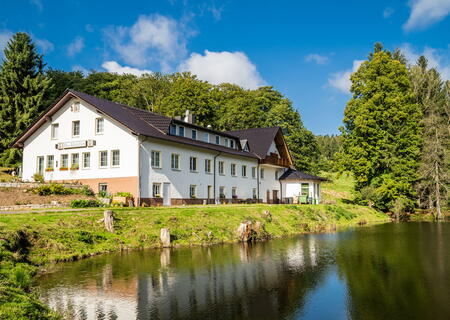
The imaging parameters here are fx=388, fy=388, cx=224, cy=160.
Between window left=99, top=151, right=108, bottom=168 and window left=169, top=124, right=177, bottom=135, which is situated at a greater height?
window left=169, top=124, right=177, bottom=135

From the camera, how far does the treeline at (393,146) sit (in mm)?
41156

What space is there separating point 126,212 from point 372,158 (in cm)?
2958

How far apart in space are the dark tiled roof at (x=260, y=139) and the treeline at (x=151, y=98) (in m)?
9.52

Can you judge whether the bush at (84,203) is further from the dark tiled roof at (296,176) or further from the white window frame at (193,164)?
the dark tiled roof at (296,176)

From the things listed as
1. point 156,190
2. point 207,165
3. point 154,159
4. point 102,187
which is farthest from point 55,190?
point 207,165

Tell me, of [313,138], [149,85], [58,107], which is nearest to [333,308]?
[58,107]

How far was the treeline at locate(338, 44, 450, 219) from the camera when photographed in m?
41.2

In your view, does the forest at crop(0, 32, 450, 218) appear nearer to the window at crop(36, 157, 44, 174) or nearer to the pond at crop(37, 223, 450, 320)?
the window at crop(36, 157, 44, 174)

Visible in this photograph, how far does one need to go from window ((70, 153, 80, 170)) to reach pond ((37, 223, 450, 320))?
16671mm

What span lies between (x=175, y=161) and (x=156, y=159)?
7.90ft

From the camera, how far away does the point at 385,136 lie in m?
41.7

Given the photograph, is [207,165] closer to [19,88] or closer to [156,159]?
[156,159]

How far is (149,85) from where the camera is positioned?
67.5 metres

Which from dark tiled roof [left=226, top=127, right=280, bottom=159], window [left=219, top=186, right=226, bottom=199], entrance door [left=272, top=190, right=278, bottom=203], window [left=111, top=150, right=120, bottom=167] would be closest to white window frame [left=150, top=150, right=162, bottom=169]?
window [left=111, top=150, right=120, bottom=167]
